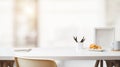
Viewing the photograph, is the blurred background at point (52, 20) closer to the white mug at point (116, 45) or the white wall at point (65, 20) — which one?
the white wall at point (65, 20)

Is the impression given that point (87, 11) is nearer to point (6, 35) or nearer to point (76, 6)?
point (76, 6)

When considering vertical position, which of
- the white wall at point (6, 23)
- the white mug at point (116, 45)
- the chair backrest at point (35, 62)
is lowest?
the chair backrest at point (35, 62)

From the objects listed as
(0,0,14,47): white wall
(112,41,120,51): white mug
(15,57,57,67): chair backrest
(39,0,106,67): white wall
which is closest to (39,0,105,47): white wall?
(39,0,106,67): white wall

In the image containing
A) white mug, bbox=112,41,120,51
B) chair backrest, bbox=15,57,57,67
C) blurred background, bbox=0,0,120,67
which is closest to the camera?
chair backrest, bbox=15,57,57,67

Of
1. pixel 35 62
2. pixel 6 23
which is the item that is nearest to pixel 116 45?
pixel 35 62

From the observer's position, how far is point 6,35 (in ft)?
16.9

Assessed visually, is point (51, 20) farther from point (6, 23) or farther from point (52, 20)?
point (6, 23)

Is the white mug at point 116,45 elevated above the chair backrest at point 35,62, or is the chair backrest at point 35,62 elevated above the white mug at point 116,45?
the white mug at point 116,45

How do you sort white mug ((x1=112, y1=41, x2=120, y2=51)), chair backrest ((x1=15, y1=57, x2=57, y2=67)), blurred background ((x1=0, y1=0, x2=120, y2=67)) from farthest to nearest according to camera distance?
blurred background ((x1=0, y1=0, x2=120, y2=67)) < white mug ((x1=112, y1=41, x2=120, y2=51)) < chair backrest ((x1=15, y1=57, x2=57, y2=67))

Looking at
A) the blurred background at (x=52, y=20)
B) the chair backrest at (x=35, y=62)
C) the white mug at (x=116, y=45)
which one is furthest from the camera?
the blurred background at (x=52, y=20)

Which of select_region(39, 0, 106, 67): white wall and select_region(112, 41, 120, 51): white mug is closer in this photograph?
select_region(112, 41, 120, 51): white mug

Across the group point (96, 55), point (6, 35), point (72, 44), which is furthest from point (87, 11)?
point (96, 55)

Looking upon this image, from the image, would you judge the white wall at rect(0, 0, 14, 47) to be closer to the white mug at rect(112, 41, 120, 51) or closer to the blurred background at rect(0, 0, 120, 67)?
the blurred background at rect(0, 0, 120, 67)

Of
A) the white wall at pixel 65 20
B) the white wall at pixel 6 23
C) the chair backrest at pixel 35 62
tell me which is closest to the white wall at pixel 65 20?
the white wall at pixel 65 20
